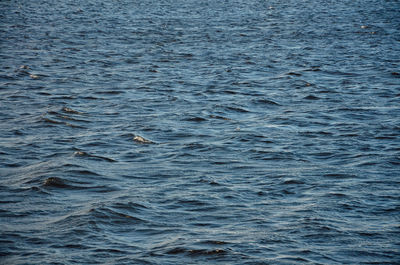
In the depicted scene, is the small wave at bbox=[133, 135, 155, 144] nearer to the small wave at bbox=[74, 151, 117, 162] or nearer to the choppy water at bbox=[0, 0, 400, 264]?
the choppy water at bbox=[0, 0, 400, 264]

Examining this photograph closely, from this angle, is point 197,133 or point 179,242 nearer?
point 179,242

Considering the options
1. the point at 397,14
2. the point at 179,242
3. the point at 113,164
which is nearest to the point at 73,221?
the point at 179,242

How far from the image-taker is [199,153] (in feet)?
41.2

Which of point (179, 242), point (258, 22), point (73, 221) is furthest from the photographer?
point (258, 22)

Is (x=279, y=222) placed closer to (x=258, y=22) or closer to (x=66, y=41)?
(x=66, y=41)

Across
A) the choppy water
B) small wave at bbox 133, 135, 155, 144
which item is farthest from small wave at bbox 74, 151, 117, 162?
small wave at bbox 133, 135, 155, 144

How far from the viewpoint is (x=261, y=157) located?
12.3 metres

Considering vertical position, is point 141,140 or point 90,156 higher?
point 90,156

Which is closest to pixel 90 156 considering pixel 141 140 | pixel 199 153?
pixel 141 140

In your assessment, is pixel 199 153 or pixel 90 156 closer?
pixel 90 156

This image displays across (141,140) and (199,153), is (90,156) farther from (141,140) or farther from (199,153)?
(199,153)

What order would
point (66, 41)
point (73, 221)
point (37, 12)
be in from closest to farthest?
1. point (73, 221)
2. point (66, 41)
3. point (37, 12)

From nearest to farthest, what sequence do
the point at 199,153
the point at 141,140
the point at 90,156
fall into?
the point at 90,156
the point at 199,153
the point at 141,140

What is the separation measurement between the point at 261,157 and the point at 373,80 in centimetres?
917
